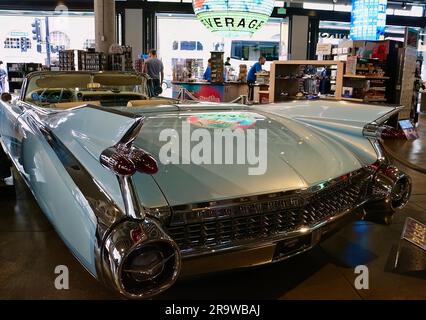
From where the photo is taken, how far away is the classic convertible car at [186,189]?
1499 millimetres

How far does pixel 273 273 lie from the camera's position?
2432 mm

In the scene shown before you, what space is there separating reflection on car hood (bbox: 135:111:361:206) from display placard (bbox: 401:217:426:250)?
1.82ft

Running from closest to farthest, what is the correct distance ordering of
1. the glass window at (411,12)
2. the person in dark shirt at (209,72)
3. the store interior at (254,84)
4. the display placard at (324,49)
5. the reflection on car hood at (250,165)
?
the reflection on car hood at (250,165)
the store interior at (254,84)
the display placard at (324,49)
the person in dark shirt at (209,72)
the glass window at (411,12)

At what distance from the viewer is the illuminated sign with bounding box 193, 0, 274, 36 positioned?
6785 millimetres

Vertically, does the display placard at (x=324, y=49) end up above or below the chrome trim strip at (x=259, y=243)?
above

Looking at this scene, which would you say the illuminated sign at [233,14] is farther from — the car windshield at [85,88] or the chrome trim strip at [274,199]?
the chrome trim strip at [274,199]

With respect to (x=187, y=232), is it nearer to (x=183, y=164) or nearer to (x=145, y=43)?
(x=183, y=164)

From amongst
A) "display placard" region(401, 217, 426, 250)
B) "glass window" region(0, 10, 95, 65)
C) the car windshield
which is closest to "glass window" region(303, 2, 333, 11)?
"glass window" region(0, 10, 95, 65)

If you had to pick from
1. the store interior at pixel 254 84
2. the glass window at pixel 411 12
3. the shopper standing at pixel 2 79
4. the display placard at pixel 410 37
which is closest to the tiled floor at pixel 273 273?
the store interior at pixel 254 84

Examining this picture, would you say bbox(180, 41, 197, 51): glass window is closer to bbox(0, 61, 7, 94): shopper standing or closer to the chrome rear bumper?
bbox(0, 61, 7, 94): shopper standing

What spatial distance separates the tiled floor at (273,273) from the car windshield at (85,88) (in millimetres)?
1133

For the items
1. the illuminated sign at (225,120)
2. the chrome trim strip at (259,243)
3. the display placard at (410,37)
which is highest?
the display placard at (410,37)

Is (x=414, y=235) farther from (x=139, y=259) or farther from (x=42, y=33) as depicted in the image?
(x=42, y=33)
